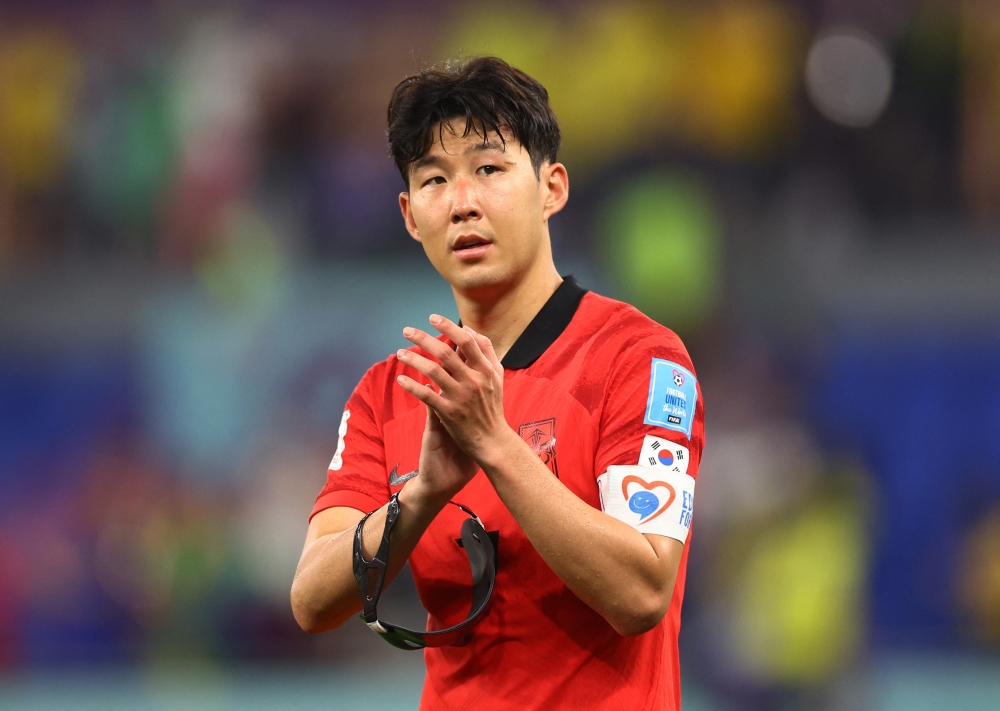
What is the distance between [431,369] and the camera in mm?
1246

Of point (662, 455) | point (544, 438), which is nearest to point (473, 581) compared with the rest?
point (544, 438)

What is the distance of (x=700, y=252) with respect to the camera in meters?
4.48

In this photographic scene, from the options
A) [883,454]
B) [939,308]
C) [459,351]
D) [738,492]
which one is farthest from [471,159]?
[939,308]

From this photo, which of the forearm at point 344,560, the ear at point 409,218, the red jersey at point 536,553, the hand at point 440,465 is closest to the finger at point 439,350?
the hand at point 440,465

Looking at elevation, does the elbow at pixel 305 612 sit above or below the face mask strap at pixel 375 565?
below

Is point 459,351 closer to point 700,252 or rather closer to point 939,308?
point 700,252

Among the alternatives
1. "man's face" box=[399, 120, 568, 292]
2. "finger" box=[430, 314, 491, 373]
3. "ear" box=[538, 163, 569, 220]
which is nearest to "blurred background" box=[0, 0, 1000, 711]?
"ear" box=[538, 163, 569, 220]

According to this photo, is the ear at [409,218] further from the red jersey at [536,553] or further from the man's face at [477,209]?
the red jersey at [536,553]

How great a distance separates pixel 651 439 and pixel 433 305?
10.5 feet

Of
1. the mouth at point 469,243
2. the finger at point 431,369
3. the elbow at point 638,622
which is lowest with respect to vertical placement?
the elbow at point 638,622

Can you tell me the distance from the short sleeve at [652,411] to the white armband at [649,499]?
2 centimetres

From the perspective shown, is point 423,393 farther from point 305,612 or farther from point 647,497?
point 305,612

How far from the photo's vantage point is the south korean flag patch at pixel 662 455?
144 cm

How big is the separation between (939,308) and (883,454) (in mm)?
708
